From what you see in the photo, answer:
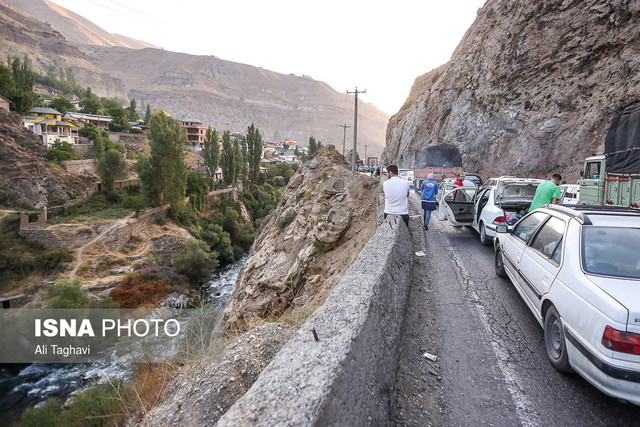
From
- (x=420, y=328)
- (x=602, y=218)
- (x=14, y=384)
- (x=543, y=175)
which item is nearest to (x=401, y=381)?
(x=420, y=328)

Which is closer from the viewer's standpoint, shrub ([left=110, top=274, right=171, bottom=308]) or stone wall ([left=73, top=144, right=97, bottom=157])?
shrub ([left=110, top=274, right=171, bottom=308])

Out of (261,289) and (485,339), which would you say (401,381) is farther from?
(261,289)

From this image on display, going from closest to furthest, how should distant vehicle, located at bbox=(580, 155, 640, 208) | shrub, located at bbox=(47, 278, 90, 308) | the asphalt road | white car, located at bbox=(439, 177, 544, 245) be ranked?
the asphalt road, white car, located at bbox=(439, 177, 544, 245), distant vehicle, located at bbox=(580, 155, 640, 208), shrub, located at bbox=(47, 278, 90, 308)

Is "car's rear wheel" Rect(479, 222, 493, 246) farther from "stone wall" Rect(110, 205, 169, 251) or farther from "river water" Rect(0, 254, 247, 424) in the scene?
"stone wall" Rect(110, 205, 169, 251)

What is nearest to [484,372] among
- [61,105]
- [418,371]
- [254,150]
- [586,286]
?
[418,371]

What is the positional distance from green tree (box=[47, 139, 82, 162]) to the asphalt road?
48866 millimetres

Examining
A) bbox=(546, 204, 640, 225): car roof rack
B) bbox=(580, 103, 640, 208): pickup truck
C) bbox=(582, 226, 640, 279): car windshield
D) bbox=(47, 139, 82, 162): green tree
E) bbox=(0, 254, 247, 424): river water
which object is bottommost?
bbox=(0, 254, 247, 424): river water

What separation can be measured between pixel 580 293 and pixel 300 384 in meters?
2.74

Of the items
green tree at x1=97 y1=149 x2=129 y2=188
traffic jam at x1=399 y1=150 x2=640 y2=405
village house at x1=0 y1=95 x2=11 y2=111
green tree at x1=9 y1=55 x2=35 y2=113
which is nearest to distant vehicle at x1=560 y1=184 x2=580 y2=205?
traffic jam at x1=399 y1=150 x2=640 y2=405

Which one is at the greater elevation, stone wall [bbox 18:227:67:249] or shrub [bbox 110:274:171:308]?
stone wall [bbox 18:227:67:249]

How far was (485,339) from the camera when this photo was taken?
416 centimetres

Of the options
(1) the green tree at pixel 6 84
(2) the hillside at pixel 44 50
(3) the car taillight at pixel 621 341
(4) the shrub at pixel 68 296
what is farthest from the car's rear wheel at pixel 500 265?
(2) the hillside at pixel 44 50

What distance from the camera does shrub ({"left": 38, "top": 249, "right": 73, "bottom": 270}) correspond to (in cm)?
2592

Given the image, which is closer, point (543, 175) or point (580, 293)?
point (580, 293)
